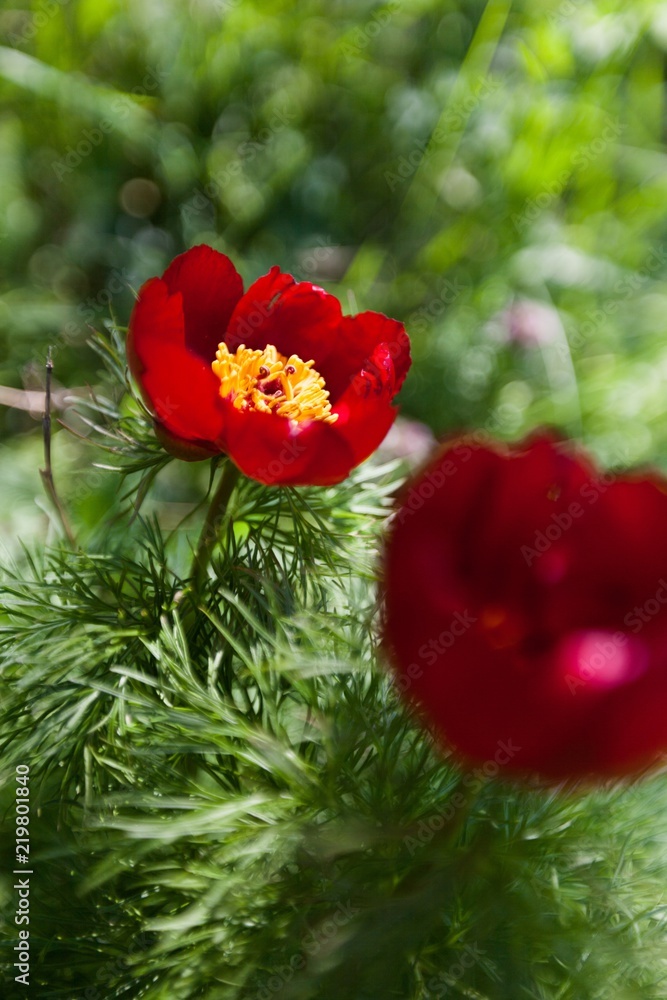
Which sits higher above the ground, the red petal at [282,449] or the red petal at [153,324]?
the red petal at [153,324]

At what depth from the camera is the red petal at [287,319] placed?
0.40m

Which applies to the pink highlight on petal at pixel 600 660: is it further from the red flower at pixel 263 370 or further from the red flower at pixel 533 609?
the red flower at pixel 263 370

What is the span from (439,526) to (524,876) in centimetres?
15

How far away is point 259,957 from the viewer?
14.6 inches

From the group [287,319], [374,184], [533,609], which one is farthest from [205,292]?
[374,184]

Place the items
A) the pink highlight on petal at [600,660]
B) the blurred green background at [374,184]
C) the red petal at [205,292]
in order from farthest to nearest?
the blurred green background at [374,184] < the red petal at [205,292] < the pink highlight on petal at [600,660]

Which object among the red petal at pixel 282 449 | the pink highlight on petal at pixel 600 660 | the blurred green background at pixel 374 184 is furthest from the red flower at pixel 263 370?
the blurred green background at pixel 374 184

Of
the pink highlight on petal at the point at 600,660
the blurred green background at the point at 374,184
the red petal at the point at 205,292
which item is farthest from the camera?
the blurred green background at the point at 374,184

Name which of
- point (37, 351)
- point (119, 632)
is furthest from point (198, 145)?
point (119, 632)

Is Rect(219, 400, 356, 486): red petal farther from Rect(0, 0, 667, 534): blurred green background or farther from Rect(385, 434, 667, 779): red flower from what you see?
Rect(0, 0, 667, 534): blurred green background

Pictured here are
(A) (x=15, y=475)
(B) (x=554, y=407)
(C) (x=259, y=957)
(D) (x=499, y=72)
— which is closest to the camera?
(C) (x=259, y=957)

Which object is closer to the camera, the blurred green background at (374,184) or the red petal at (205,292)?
the red petal at (205,292)

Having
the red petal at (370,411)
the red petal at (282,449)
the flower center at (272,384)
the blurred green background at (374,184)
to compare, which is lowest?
the blurred green background at (374,184)

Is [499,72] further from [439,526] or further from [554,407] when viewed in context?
[439,526]
